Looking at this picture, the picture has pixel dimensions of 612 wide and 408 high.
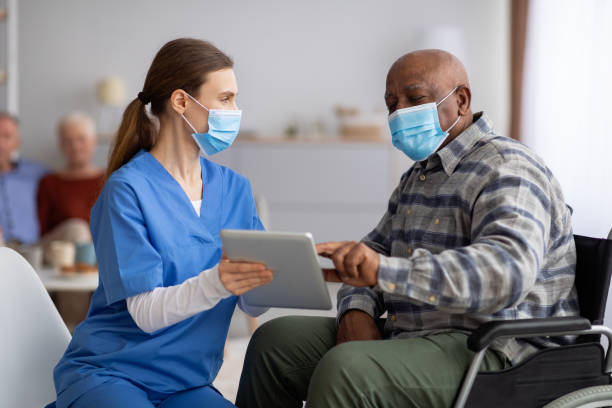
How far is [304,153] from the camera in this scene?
216 inches

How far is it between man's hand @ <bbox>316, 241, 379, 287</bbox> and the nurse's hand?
13 cm

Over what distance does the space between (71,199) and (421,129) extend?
3126 mm

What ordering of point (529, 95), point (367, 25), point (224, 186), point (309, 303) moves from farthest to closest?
point (367, 25) → point (529, 95) → point (224, 186) → point (309, 303)

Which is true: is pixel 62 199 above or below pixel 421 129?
below

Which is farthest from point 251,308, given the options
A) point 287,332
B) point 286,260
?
point 286,260

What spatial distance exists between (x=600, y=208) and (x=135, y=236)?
198 cm

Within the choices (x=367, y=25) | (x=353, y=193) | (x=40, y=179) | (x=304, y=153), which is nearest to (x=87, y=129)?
A: (x=40, y=179)

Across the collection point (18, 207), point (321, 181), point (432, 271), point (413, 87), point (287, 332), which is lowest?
point (321, 181)

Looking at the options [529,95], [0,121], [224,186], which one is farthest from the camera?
[529,95]

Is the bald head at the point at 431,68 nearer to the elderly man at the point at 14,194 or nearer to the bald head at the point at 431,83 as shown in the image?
the bald head at the point at 431,83

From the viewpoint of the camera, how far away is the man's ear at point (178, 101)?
1.60 m

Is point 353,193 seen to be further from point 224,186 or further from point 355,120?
point 224,186

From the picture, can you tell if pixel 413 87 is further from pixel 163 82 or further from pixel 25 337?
pixel 25 337

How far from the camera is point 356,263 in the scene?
126 centimetres
